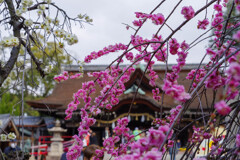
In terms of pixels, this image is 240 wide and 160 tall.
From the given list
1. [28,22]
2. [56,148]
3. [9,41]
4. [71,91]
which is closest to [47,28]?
[28,22]

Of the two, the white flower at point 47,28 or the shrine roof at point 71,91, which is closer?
the white flower at point 47,28

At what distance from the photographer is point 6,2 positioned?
2508 millimetres

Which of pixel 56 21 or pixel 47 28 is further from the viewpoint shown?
pixel 56 21

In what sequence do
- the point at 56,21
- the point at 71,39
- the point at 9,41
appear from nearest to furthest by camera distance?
the point at 9,41 < the point at 71,39 < the point at 56,21

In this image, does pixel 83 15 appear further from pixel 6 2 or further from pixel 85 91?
pixel 85 91

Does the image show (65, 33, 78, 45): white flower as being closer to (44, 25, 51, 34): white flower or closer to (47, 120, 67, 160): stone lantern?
(44, 25, 51, 34): white flower

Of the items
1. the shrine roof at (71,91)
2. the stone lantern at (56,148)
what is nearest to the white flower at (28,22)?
the stone lantern at (56,148)

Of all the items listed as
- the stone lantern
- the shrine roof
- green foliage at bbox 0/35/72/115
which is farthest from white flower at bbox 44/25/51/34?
the shrine roof

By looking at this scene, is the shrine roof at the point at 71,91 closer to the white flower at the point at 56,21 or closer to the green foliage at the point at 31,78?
the green foliage at the point at 31,78

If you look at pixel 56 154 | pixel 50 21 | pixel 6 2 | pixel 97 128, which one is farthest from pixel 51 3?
pixel 97 128

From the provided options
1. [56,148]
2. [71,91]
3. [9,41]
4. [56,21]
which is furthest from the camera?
[71,91]

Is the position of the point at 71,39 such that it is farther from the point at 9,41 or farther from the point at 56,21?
the point at 9,41

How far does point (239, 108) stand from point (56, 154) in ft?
22.6

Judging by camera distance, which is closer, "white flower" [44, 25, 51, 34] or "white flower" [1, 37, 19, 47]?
"white flower" [1, 37, 19, 47]
